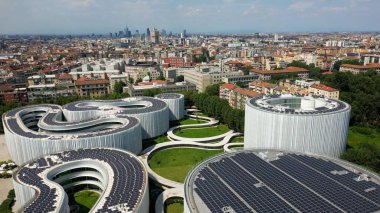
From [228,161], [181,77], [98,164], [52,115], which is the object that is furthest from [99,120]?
[181,77]

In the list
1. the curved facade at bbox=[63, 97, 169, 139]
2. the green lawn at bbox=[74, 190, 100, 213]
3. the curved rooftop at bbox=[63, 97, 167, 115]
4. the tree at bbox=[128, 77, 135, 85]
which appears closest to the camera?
the green lawn at bbox=[74, 190, 100, 213]

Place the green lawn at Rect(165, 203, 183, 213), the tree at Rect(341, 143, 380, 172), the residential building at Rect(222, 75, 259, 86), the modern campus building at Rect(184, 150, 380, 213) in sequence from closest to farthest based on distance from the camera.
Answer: the modern campus building at Rect(184, 150, 380, 213), the green lawn at Rect(165, 203, 183, 213), the tree at Rect(341, 143, 380, 172), the residential building at Rect(222, 75, 259, 86)

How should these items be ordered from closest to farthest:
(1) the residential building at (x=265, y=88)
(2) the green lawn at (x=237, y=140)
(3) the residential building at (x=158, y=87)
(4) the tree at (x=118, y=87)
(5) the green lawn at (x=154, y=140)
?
(5) the green lawn at (x=154, y=140) → (2) the green lawn at (x=237, y=140) → (1) the residential building at (x=265, y=88) → (3) the residential building at (x=158, y=87) → (4) the tree at (x=118, y=87)

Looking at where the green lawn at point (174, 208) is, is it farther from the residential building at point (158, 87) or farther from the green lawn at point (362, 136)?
the residential building at point (158, 87)

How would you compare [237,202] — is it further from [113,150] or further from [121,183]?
[113,150]

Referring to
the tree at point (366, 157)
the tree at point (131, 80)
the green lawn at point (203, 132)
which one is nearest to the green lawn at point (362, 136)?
the tree at point (366, 157)

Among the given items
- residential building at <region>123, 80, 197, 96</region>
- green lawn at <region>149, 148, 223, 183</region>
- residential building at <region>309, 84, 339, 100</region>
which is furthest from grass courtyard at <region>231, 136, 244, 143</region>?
residential building at <region>123, 80, 197, 96</region>

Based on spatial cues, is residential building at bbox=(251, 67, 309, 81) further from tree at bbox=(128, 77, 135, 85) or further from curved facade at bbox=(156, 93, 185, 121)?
tree at bbox=(128, 77, 135, 85)

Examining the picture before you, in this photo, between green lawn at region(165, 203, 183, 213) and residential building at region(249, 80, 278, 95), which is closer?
green lawn at region(165, 203, 183, 213)

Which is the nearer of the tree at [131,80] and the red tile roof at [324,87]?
the red tile roof at [324,87]
